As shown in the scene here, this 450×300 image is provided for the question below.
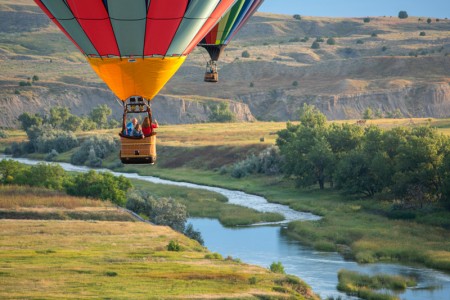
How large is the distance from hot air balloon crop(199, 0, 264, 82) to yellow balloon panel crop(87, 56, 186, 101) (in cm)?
1200

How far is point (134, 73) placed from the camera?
100ft

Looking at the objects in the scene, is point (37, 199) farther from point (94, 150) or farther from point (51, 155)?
point (51, 155)

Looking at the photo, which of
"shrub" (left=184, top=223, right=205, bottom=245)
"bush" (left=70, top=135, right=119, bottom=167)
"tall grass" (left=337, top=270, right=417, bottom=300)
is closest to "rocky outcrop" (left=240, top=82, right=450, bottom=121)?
"bush" (left=70, top=135, right=119, bottom=167)

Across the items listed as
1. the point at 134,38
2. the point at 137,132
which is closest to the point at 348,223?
the point at 137,132

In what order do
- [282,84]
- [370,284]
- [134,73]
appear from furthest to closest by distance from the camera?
[282,84]
[370,284]
[134,73]

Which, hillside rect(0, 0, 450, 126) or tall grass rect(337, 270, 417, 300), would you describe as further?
hillside rect(0, 0, 450, 126)

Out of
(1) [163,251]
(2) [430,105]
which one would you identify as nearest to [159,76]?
(1) [163,251]

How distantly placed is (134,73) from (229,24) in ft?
53.7

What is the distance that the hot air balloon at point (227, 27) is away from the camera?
4416 cm

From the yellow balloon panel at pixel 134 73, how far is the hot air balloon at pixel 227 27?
12.0 meters

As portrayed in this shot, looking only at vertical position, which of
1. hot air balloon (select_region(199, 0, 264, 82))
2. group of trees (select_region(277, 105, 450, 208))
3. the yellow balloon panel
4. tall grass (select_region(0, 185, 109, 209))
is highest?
hot air balloon (select_region(199, 0, 264, 82))

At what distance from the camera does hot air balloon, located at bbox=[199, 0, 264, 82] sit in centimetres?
4416

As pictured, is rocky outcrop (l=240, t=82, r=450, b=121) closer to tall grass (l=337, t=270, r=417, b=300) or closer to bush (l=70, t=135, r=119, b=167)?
bush (l=70, t=135, r=119, b=167)

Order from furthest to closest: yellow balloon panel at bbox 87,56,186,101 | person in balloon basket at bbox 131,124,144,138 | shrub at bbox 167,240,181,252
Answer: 1. shrub at bbox 167,240,181,252
2. yellow balloon panel at bbox 87,56,186,101
3. person in balloon basket at bbox 131,124,144,138
